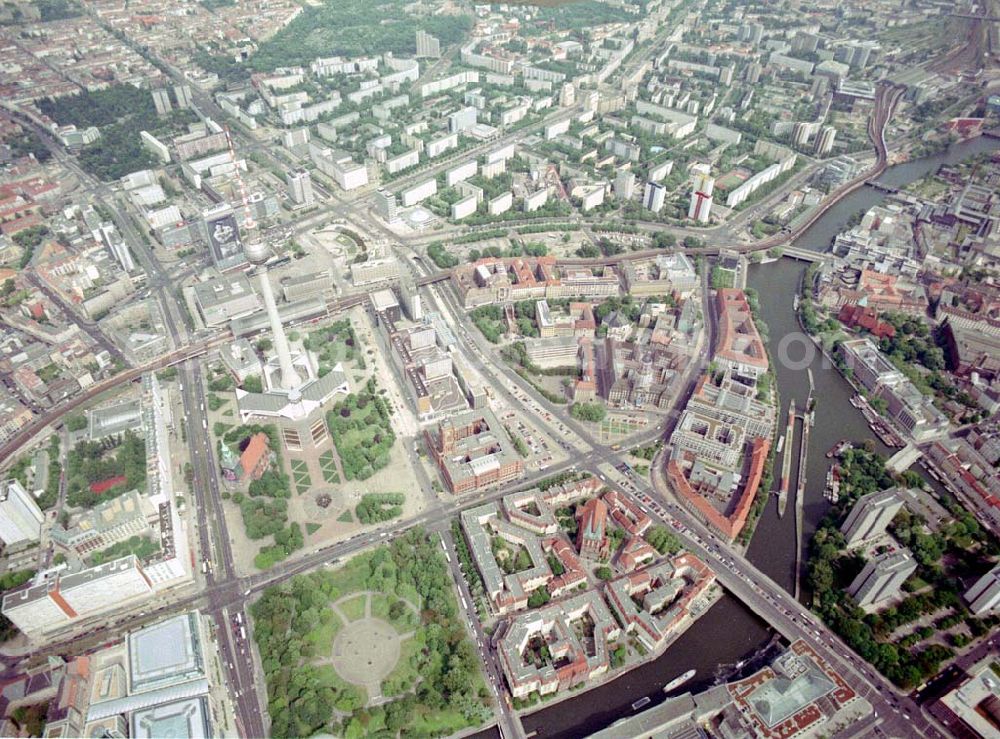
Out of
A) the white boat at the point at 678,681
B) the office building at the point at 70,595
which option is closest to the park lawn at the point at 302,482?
the office building at the point at 70,595

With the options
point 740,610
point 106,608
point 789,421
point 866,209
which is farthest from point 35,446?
point 866,209

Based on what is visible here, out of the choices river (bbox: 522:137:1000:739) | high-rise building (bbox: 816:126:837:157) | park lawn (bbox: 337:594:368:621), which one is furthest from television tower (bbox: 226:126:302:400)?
high-rise building (bbox: 816:126:837:157)

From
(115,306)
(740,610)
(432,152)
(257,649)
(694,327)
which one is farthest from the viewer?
(432,152)

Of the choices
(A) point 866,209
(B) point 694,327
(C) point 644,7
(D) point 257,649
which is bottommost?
(D) point 257,649

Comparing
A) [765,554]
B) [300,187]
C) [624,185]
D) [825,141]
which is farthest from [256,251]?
[825,141]

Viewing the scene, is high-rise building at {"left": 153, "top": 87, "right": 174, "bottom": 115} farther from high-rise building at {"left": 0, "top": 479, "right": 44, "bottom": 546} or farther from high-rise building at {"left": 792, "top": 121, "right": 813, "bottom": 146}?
high-rise building at {"left": 792, "top": 121, "right": 813, "bottom": 146}

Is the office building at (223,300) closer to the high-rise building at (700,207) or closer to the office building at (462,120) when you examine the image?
the office building at (462,120)

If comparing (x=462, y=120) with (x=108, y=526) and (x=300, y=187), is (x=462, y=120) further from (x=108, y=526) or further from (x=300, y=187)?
(x=108, y=526)

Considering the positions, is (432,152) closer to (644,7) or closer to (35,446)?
(35,446)
